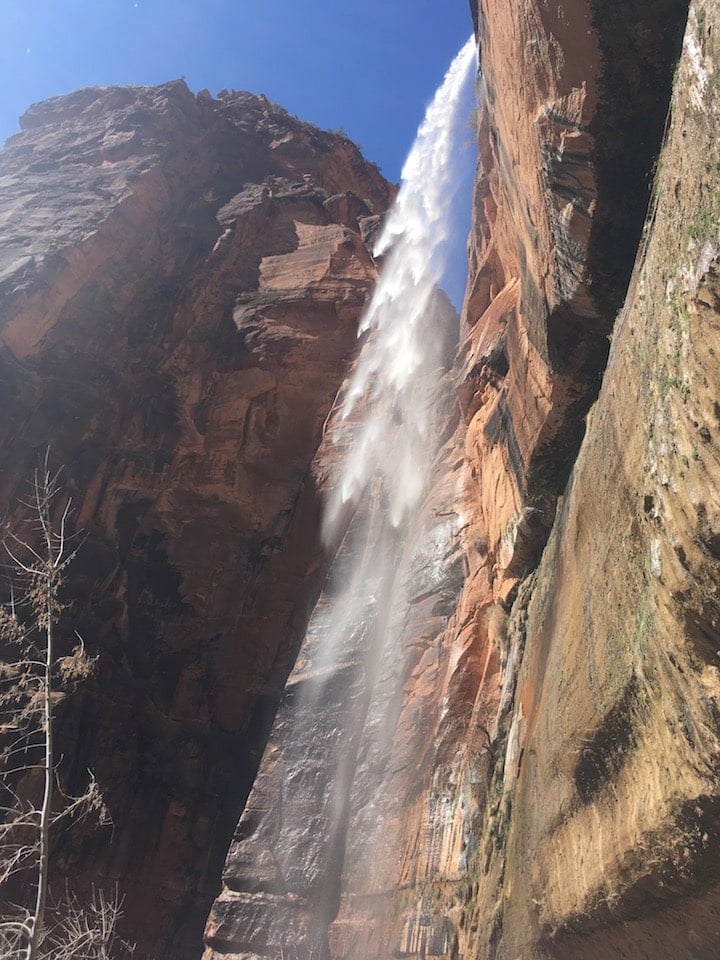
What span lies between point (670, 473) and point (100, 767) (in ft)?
54.4

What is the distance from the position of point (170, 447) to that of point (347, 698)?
1142 cm

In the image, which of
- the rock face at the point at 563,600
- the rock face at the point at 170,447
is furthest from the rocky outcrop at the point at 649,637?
the rock face at the point at 170,447

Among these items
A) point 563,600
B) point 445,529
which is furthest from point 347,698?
point 563,600

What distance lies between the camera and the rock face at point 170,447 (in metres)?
16.8

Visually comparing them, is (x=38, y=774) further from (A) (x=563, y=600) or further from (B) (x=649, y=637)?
(B) (x=649, y=637)

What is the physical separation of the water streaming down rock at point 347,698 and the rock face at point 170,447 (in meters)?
2.68

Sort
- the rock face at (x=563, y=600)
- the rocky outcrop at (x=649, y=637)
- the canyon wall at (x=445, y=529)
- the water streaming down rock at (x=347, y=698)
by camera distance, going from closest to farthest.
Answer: the rocky outcrop at (x=649, y=637) < the rock face at (x=563, y=600) < the canyon wall at (x=445, y=529) < the water streaming down rock at (x=347, y=698)

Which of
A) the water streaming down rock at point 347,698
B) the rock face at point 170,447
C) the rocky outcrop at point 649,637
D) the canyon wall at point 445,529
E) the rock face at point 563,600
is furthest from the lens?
the rock face at point 170,447

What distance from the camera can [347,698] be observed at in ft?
45.0

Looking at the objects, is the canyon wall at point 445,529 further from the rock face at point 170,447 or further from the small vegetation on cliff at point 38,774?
the small vegetation on cliff at point 38,774

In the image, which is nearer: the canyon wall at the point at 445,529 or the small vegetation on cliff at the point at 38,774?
the canyon wall at the point at 445,529

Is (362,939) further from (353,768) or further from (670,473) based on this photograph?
(670,473)

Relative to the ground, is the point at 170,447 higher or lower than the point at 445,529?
higher

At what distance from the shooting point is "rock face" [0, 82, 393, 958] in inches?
659
